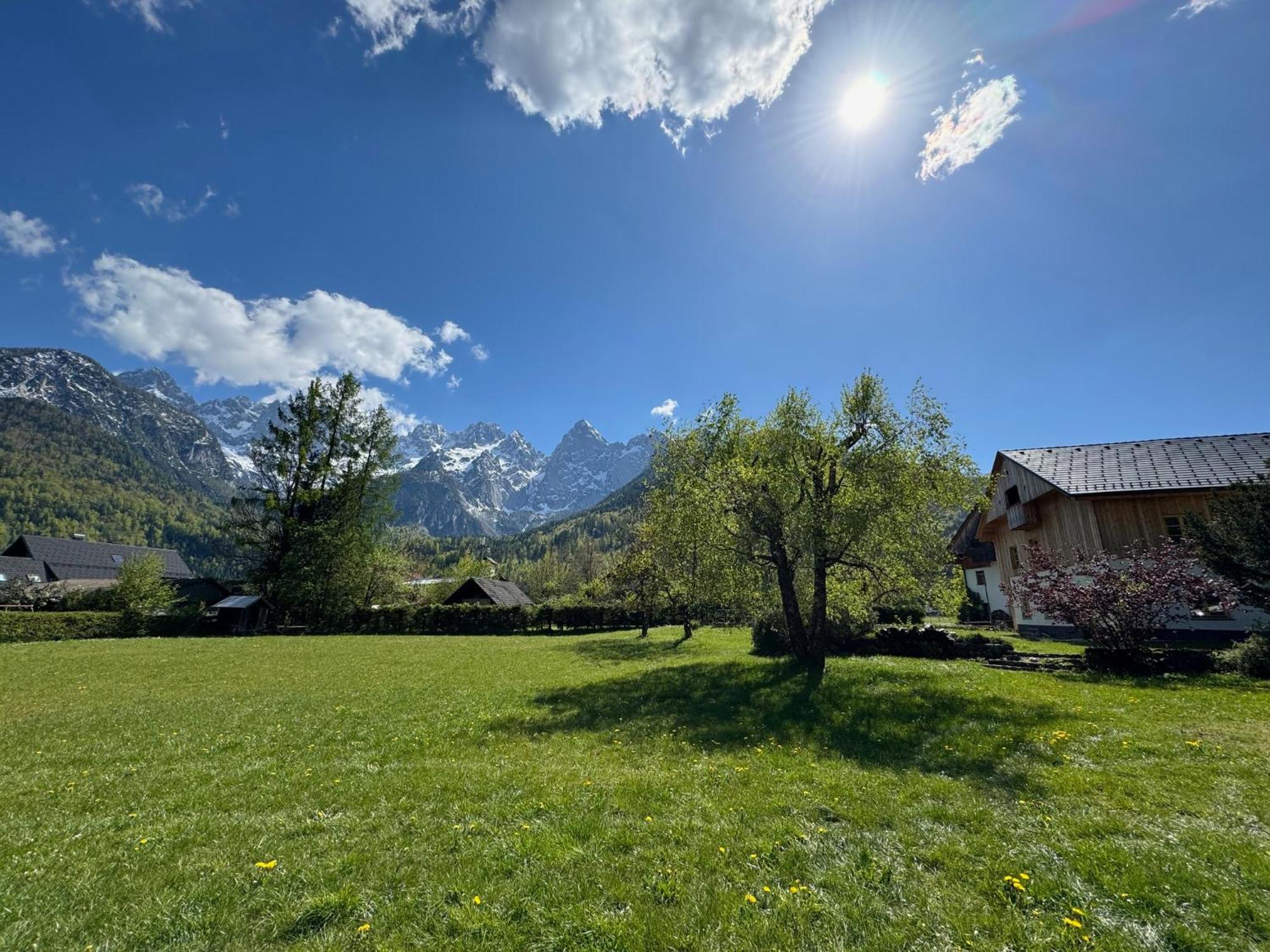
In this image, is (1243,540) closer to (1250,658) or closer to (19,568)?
(1250,658)

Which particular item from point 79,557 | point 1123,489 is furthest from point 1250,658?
point 79,557

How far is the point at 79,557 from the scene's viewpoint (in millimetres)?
75688

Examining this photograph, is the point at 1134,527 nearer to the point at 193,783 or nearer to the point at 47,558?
the point at 193,783

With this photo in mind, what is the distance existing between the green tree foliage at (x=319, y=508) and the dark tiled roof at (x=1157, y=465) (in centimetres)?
5277

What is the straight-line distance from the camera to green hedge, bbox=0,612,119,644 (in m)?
32.7

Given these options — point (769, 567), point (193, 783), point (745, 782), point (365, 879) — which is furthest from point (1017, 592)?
point (193, 783)

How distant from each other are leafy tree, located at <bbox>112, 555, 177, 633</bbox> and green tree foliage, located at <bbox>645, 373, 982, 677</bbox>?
4388 centimetres

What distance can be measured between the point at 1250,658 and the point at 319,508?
58114 millimetres

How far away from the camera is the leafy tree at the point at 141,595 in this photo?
3775 centimetres

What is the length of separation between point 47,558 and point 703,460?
Answer: 101111mm

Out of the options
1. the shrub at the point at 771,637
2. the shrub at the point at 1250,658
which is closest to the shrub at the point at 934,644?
the shrub at the point at 771,637

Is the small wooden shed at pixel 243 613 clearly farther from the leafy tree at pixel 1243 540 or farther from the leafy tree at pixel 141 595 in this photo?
the leafy tree at pixel 1243 540

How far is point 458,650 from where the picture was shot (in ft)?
100.0

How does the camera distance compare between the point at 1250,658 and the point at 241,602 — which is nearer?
the point at 1250,658
